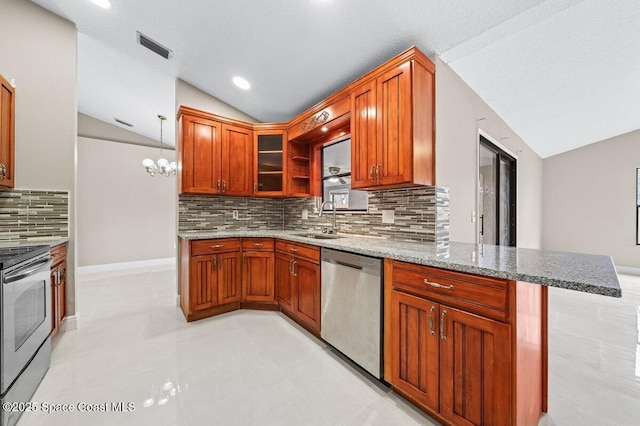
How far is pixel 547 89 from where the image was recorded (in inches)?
110

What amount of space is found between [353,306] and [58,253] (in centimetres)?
277

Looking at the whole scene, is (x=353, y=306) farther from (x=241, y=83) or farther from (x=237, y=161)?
(x=241, y=83)

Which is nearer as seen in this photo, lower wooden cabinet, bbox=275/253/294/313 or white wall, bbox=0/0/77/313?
white wall, bbox=0/0/77/313

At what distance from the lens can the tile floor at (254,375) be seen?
1482 millimetres

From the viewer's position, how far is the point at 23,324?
62.7 inches

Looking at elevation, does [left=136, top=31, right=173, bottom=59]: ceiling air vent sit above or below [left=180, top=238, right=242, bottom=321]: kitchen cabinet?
above

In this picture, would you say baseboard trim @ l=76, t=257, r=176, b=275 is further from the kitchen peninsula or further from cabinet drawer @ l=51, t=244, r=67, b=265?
the kitchen peninsula

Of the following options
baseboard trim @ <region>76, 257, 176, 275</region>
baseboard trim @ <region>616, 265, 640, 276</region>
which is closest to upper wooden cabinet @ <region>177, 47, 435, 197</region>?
baseboard trim @ <region>76, 257, 176, 275</region>

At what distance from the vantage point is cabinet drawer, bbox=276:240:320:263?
2.30 m

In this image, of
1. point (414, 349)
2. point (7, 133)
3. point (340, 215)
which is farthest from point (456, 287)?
point (7, 133)

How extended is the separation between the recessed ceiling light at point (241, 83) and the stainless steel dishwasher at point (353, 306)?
2342 mm

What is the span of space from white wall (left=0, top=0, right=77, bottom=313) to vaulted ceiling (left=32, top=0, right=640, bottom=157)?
0.79 feet

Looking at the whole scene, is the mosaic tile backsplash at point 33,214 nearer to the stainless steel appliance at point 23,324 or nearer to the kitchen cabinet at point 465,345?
the stainless steel appliance at point 23,324

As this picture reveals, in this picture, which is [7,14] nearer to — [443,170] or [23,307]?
[23,307]
